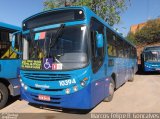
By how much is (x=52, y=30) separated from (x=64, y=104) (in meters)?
2.01

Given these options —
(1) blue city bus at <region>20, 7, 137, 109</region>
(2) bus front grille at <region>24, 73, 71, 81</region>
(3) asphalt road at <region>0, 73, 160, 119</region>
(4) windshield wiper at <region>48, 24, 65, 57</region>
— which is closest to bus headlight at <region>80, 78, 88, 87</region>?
(1) blue city bus at <region>20, 7, 137, 109</region>

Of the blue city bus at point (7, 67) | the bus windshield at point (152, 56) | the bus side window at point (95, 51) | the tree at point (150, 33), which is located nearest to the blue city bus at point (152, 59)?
the bus windshield at point (152, 56)

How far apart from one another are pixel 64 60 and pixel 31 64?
115 cm

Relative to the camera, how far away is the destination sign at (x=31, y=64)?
19.5 ft

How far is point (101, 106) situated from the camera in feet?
23.9

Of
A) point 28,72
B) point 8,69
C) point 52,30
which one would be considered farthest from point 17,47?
point 52,30

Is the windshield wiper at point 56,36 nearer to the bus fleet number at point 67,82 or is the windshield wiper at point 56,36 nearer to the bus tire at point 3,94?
the bus fleet number at point 67,82

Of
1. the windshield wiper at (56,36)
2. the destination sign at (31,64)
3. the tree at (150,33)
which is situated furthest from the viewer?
the tree at (150,33)

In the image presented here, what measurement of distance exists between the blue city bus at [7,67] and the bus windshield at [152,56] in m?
14.2

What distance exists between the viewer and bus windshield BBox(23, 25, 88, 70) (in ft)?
18.0

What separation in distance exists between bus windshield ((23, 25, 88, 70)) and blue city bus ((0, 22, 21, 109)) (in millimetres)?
1678

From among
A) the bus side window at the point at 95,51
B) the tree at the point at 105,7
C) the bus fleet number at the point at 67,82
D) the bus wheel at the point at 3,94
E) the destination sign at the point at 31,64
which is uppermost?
the tree at the point at 105,7

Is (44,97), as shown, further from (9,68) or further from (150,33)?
(150,33)

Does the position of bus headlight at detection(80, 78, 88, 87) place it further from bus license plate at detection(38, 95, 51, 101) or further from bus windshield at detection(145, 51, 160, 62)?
bus windshield at detection(145, 51, 160, 62)
